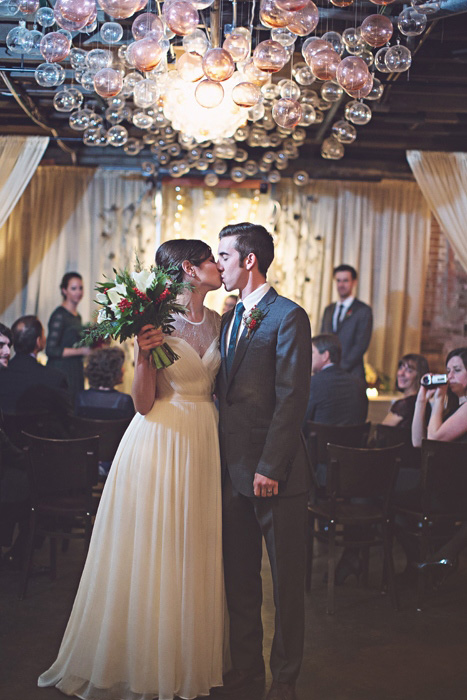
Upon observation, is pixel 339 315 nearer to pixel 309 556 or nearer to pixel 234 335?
pixel 309 556

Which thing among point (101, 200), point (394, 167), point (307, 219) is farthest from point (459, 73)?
point (101, 200)

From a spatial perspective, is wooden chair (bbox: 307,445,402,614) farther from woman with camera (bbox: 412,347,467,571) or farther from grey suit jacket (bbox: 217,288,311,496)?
grey suit jacket (bbox: 217,288,311,496)

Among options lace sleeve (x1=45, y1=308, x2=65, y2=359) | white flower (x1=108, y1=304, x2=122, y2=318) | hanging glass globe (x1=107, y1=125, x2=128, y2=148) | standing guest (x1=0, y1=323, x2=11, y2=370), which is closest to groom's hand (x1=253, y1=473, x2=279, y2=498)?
white flower (x1=108, y1=304, x2=122, y2=318)

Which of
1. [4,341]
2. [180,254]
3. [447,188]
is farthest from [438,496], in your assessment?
[447,188]

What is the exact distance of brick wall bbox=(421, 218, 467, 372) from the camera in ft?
32.2

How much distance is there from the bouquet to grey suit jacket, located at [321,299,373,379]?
5264 millimetres

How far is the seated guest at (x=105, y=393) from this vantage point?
5316 millimetres

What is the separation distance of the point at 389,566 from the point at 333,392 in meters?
1.31

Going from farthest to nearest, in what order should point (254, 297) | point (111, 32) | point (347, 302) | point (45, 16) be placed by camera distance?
point (347, 302), point (111, 32), point (45, 16), point (254, 297)

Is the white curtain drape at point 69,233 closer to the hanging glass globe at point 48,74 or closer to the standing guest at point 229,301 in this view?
the standing guest at point 229,301

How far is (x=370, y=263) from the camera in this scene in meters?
9.49

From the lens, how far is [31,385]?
523 cm

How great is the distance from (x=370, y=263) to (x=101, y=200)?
Answer: 10.7ft

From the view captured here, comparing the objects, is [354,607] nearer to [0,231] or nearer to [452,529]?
[452,529]
